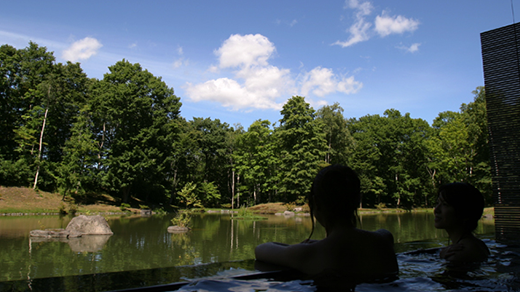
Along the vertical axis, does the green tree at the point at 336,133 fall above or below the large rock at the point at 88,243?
above

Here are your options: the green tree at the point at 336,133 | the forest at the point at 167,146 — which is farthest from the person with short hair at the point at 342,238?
the green tree at the point at 336,133

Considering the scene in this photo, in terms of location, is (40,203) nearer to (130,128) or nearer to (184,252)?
(130,128)

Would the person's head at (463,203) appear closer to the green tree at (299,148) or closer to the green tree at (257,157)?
the green tree at (299,148)

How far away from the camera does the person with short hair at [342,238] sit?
1.55m

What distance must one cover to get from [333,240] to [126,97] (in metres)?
28.9

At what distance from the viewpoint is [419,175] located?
3884cm

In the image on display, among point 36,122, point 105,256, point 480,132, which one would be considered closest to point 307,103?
point 480,132

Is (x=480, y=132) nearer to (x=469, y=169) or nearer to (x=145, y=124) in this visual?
(x=469, y=169)

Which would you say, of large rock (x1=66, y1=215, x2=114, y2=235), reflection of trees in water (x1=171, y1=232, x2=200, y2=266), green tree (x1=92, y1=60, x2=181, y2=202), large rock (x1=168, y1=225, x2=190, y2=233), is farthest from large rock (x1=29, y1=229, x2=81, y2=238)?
green tree (x1=92, y1=60, x2=181, y2=202)

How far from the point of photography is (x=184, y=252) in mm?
8430

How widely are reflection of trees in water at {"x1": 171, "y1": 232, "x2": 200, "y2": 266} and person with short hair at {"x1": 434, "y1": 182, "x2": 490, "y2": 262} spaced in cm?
537

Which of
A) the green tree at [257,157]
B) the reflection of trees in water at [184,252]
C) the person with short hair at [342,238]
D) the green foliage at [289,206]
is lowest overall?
the green foliage at [289,206]

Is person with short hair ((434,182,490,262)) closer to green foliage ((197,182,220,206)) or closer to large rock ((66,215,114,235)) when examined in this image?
large rock ((66,215,114,235))

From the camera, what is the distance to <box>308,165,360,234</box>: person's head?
155 centimetres
